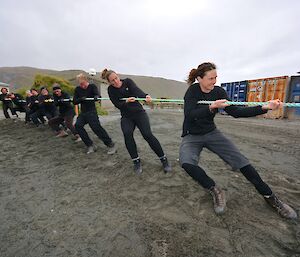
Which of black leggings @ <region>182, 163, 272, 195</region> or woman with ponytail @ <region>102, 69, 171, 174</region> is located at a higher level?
woman with ponytail @ <region>102, 69, 171, 174</region>

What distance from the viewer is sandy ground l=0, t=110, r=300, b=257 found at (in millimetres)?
2051

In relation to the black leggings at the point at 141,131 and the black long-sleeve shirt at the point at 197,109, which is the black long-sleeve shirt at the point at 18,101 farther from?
the black long-sleeve shirt at the point at 197,109

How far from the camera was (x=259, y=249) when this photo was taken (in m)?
1.98

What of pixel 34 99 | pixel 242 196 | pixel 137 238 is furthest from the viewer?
pixel 34 99

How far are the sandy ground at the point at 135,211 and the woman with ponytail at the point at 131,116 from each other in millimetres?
289

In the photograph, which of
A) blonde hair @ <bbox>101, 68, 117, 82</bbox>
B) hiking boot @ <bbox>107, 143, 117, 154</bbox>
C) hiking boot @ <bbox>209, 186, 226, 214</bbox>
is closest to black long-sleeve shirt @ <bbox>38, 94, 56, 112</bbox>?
hiking boot @ <bbox>107, 143, 117, 154</bbox>

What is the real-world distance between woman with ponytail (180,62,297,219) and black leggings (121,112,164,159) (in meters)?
0.93

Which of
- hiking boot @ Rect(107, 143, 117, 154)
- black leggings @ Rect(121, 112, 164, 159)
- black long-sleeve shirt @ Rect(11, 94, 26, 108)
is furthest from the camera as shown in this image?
black long-sleeve shirt @ Rect(11, 94, 26, 108)

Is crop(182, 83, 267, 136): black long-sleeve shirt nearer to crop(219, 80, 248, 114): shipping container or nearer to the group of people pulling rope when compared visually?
the group of people pulling rope

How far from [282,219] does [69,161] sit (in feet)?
12.7

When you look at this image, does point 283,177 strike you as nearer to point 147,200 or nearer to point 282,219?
point 282,219

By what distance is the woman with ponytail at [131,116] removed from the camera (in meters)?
3.62

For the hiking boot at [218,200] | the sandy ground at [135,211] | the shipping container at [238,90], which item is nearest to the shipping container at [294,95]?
the shipping container at [238,90]

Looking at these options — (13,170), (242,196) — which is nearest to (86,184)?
(13,170)
